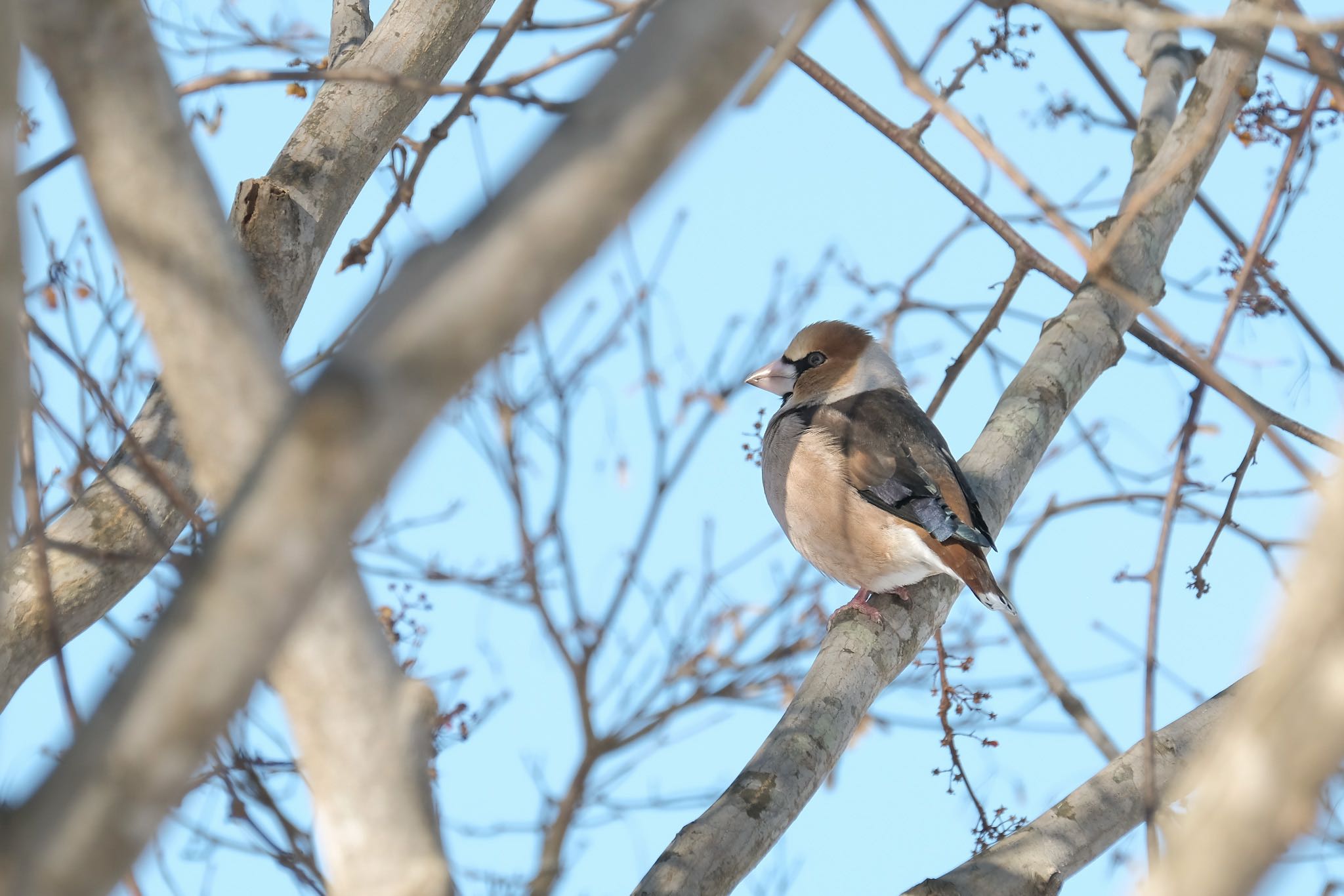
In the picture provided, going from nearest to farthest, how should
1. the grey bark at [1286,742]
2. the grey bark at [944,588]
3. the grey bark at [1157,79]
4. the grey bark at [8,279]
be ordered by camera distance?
the grey bark at [1286,742] < the grey bark at [8,279] < the grey bark at [944,588] < the grey bark at [1157,79]

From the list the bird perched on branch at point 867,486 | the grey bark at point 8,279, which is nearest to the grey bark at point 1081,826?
the bird perched on branch at point 867,486

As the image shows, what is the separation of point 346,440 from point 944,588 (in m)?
3.59

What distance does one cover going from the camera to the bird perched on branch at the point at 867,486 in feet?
14.0

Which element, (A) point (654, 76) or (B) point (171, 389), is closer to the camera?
(A) point (654, 76)

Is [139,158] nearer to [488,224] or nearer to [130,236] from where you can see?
[130,236]

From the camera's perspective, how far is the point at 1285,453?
1606mm

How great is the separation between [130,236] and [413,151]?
2.93m

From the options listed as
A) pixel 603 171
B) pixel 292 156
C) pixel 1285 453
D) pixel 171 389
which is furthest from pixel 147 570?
pixel 1285 453

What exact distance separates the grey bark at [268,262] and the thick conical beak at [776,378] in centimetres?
244

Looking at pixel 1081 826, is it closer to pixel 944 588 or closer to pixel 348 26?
pixel 944 588

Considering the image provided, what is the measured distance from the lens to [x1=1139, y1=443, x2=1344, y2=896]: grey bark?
1.08 m

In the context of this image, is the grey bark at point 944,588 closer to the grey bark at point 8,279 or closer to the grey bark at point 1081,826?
the grey bark at point 1081,826

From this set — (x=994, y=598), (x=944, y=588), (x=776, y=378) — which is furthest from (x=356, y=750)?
(x=776, y=378)

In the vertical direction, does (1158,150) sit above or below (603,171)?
above
